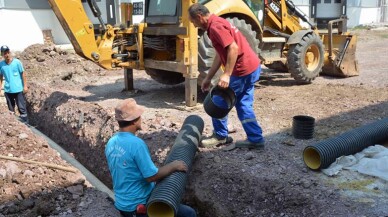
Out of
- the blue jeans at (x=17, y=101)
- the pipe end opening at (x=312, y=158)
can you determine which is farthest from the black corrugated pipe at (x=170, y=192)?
the blue jeans at (x=17, y=101)

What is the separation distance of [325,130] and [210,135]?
175 cm

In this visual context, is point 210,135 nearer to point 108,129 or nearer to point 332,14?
point 108,129

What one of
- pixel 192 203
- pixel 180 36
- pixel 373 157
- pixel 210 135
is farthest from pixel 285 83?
pixel 192 203

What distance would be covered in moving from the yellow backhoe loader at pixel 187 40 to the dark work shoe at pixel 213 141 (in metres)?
2.14

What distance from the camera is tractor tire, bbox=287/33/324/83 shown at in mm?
8922

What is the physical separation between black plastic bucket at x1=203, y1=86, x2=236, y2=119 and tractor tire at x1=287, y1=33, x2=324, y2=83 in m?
4.61

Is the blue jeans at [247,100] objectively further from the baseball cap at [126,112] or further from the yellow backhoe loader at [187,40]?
the yellow backhoe loader at [187,40]

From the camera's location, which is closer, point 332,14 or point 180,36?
point 180,36

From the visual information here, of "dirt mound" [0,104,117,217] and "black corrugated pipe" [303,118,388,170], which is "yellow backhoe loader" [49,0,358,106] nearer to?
"dirt mound" [0,104,117,217]

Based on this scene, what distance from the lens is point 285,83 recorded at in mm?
9812

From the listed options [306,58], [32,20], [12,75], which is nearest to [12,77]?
[12,75]

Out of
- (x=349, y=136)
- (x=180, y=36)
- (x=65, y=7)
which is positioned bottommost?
(x=349, y=136)

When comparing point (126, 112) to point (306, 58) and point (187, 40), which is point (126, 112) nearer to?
point (187, 40)

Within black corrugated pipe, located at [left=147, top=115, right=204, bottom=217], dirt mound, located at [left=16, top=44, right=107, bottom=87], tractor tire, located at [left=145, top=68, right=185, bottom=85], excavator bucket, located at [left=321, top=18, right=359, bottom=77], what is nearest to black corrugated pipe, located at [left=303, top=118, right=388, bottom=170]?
black corrugated pipe, located at [left=147, top=115, right=204, bottom=217]
